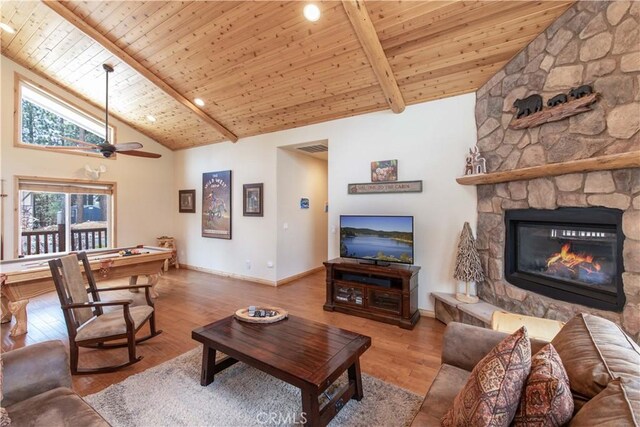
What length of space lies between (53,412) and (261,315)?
4.34ft

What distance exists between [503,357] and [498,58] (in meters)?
3.09

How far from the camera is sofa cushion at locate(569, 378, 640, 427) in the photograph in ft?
2.36

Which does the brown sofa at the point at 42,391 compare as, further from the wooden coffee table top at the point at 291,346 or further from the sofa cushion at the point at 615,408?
the sofa cushion at the point at 615,408

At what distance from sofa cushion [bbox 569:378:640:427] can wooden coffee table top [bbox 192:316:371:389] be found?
3.69 feet

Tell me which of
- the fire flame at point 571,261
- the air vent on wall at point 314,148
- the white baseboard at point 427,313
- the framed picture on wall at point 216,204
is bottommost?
the white baseboard at point 427,313

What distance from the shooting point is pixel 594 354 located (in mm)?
1065

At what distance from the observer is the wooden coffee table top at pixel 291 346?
165 centimetres

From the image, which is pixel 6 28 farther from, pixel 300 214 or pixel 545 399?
pixel 545 399

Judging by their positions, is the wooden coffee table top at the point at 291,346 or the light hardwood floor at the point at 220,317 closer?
the wooden coffee table top at the point at 291,346

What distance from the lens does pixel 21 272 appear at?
2.88 m

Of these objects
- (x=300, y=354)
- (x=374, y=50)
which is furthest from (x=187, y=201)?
(x=300, y=354)

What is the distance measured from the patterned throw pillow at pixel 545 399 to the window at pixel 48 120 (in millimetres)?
6846

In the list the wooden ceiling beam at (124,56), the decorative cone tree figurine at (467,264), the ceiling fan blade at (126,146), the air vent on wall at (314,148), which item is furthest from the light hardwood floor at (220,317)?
the wooden ceiling beam at (124,56)

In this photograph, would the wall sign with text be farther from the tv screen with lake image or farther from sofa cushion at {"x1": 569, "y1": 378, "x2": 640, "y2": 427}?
sofa cushion at {"x1": 569, "y1": 378, "x2": 640, "y2": 427}
